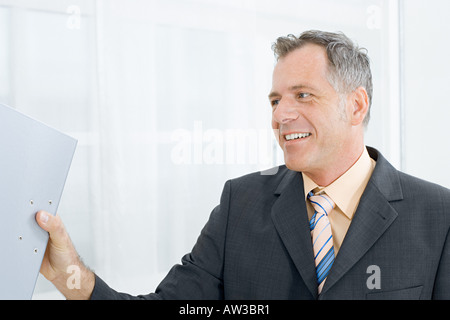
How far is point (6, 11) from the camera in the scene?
1.70m

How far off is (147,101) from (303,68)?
917 millimetres

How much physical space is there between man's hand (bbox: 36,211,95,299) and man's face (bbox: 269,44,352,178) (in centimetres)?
56

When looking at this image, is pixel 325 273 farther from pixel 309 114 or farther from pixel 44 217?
pixel 44 217

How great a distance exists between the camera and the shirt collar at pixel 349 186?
1.20 metres

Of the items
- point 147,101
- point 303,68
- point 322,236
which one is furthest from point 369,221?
point 147,101

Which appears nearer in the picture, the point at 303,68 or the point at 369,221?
the point at 369,221

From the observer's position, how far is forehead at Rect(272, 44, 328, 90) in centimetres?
123

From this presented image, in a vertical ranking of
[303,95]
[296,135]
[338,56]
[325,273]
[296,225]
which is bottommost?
[325,273]

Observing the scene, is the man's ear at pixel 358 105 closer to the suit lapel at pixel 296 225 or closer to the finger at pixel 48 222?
the suit lapel at pixel 296 225

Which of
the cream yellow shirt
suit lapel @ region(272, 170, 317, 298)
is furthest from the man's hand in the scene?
the cream yellow shirt

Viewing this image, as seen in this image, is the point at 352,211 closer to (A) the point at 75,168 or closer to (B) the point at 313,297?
(B) the point at 313,297

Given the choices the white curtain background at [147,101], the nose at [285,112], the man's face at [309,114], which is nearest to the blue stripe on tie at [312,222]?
the man's face at [309,114]

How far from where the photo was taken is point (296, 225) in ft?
3.82

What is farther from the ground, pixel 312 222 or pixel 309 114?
pixel 309 114
